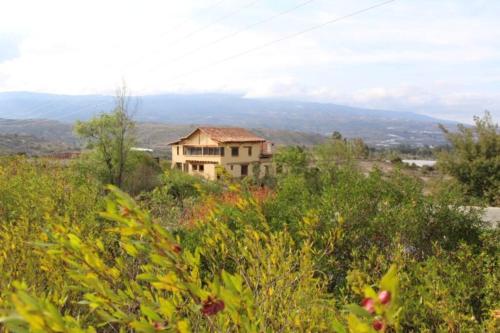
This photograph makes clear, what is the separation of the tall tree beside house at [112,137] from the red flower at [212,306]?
125 ft

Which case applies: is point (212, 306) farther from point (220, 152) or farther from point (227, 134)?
point (227, 134)

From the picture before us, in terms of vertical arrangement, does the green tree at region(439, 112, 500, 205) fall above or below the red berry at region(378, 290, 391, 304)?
below

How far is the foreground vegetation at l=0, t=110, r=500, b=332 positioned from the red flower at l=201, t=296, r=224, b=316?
0.01 m

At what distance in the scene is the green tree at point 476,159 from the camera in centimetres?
2400

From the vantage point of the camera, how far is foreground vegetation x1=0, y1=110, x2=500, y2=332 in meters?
1.98

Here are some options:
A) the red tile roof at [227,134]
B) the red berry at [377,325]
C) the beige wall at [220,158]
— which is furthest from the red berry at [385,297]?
the red tile roof at [227,134]

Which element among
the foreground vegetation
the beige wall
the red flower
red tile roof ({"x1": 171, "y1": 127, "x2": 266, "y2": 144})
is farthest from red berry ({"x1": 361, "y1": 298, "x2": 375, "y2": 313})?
red tile roof ({"x1": 171, "y1": 127, "x2": 266, "y2": 144})

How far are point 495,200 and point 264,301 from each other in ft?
72.2

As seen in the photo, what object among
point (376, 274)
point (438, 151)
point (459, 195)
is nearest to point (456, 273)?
point (376, 274)

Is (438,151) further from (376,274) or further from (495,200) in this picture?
(376,274)

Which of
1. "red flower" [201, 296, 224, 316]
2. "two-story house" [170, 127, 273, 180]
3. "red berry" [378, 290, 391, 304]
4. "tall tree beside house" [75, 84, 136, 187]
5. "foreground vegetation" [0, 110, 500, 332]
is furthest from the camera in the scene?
"two-story house" [170, 127, 273, 180]

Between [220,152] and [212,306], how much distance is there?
5519 centimetres

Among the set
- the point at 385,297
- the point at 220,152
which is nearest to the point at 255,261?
the point at 385,297

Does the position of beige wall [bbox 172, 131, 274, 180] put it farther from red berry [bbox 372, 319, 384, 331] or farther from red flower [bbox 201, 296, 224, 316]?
red berry [bbox 372, 319, 384, 331]
